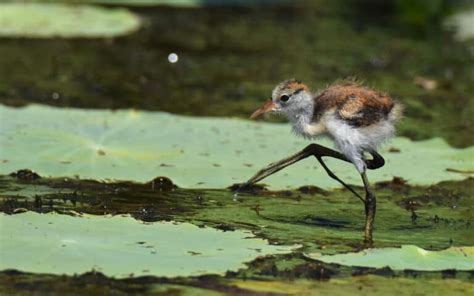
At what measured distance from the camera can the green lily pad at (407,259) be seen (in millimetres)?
5590

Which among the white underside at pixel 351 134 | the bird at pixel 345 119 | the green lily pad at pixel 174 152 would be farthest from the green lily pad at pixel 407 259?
the green lily pad at pixel 174 152

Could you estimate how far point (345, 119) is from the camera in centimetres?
657

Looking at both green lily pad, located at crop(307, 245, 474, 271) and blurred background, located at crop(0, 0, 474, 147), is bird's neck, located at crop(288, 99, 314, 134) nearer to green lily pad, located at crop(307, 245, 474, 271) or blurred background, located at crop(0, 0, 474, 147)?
green lily pad, located at crop(307, 245, 474, 271)

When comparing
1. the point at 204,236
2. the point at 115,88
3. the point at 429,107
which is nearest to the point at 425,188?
the point at 204,236

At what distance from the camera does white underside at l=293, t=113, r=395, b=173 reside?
6.55 m

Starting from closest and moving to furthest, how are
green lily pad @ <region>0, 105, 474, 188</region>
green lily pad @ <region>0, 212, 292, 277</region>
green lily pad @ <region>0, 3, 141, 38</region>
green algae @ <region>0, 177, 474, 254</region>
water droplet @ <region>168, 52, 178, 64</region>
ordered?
green lily pad @ <region>0, 212, 292, 277</region>
green algae @ <region>0, 177, 474, 254</region>
green lily pad @ <region>0, 105, 474, 188</region>
green lily pad @ <region>0, 3, 141, 38</region>
water droplet @ <region>168, 52, 178, 64</region>

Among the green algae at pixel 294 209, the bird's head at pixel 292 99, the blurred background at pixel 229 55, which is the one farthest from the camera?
the blurred background at pixel 229 55

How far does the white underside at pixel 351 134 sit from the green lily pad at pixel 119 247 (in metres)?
0.84

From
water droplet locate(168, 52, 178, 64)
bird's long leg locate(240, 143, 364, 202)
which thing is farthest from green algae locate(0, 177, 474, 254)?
water droplet locate(168, 52, 178, 64)

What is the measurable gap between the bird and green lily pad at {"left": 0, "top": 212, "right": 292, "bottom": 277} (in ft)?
2.77

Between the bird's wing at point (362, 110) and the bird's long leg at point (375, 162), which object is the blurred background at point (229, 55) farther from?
the bird's wing at point (362, 110)

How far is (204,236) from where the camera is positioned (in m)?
5.93

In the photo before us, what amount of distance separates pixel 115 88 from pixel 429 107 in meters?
2.81

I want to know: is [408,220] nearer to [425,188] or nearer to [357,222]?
[357,222]
